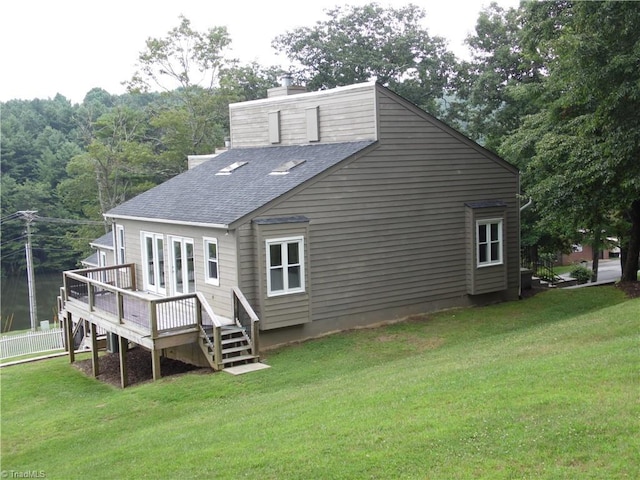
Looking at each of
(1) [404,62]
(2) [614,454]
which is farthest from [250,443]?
(1) [404,62]

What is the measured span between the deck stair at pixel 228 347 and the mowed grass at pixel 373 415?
2.10ft

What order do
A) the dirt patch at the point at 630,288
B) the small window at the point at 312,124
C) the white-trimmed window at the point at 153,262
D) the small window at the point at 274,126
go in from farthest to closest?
the small window at the point at 274,126, the dirt patch at the point at 630,288, the small window at the point at 312,124, the white-trimmed window at the point at 153,262

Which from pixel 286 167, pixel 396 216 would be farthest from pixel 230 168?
pixel 396 216

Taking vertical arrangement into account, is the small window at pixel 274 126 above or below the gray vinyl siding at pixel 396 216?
above

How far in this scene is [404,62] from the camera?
43750 millimetres

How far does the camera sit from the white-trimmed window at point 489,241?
21.1m

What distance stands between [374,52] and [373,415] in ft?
→ 125

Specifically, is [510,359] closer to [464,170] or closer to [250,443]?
[250,443]

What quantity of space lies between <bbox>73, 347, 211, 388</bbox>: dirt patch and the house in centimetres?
40

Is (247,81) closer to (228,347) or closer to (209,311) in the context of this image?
(228,347)

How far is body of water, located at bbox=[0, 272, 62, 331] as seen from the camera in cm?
5311

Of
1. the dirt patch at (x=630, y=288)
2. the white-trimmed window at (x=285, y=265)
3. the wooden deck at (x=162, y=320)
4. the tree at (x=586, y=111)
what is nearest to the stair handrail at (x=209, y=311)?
the wooden deck at (x=162, y=320)

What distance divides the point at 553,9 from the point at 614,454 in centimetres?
1722

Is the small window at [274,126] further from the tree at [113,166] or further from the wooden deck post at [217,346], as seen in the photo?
the tree at [113,166]
